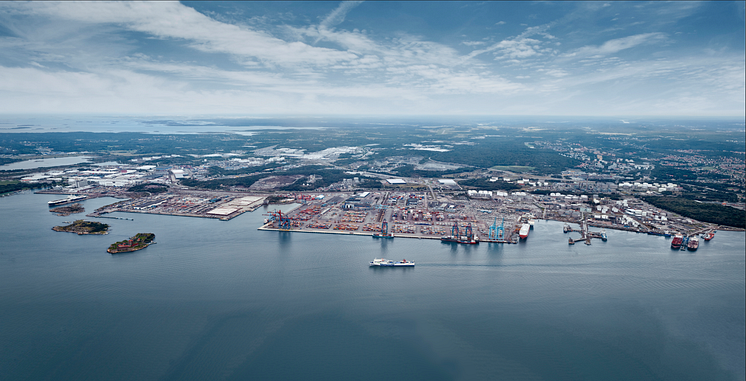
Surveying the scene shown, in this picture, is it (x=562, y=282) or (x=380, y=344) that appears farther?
(x=562, y=282)

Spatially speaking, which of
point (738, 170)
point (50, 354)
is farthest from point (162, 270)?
point (738, 170)

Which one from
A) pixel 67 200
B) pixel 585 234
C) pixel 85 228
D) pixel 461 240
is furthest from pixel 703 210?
pixel 67 200

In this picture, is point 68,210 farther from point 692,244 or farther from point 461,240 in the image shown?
point 692,244

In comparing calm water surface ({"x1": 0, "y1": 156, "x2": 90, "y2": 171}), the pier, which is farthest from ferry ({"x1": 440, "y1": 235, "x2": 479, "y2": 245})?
calm water surface ({"x1": 0, "y1": 156, "x2": 90, "y2": 171})

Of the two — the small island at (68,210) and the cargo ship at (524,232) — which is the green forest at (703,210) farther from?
the small island at (68,210)

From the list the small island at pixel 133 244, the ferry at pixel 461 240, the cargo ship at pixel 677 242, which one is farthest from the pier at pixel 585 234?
the small island at pixel 133 244

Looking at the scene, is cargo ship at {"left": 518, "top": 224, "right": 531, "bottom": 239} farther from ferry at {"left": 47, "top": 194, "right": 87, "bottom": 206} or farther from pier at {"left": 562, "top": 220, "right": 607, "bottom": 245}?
ferry at {"left": 47, "top": 194, "right": 87, "bottom": 206}

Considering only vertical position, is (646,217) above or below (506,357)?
above

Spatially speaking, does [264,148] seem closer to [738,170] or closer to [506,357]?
[506,357]
